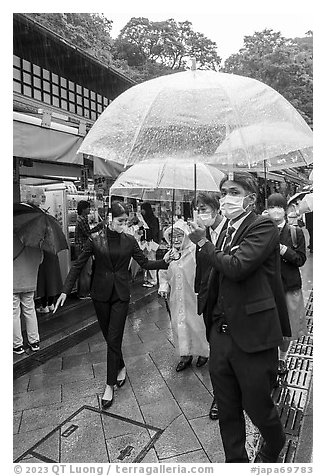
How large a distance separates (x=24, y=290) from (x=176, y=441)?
2771mm

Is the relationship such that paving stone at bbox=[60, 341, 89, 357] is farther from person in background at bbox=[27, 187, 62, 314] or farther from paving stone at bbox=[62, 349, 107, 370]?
person in background at bbox=[27, 187, 62, 314]

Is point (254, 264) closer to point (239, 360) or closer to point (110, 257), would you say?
point (239, 360)

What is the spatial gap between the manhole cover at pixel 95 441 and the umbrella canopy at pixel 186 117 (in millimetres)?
2268

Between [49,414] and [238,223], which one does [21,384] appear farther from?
[238,223]

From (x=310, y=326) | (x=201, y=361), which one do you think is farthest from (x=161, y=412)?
(x=310, y=326)

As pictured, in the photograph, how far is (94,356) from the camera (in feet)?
16.2

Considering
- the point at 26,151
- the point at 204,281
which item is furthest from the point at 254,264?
the point at 26,151

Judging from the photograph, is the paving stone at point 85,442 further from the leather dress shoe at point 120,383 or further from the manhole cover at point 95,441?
the leather dress shoe at point 120,383

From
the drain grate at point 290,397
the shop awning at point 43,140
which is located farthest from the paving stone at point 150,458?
the shop awning at point 43,140

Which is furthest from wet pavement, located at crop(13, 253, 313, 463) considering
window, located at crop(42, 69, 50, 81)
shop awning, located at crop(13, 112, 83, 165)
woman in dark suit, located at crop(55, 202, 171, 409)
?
window, located at crop(42, 69, 50, 81)

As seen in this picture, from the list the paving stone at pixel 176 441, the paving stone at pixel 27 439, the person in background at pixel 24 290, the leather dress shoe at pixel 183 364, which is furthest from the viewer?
the person in background at pixel 24 290

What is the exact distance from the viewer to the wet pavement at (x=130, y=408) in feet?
9.80

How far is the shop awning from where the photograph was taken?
431 centimetres

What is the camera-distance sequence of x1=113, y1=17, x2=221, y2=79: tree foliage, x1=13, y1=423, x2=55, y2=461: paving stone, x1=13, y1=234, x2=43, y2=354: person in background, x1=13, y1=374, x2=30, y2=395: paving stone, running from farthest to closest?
x1=113, y1=17, x2=221, y2=79: tree foliage
x1=13, y1=234, x2=43, y2=354: person in background
x1=13, y1=374, x2=30, y2=395: paving stone
x1=13, y1=423, x2=55, y2=461: paving stone
